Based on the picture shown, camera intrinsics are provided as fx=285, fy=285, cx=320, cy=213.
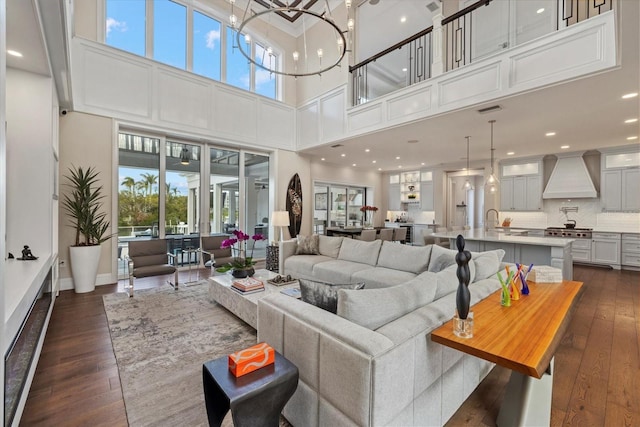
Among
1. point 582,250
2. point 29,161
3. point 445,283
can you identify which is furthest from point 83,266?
point 582,250

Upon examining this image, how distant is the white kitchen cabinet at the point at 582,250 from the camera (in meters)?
6.57

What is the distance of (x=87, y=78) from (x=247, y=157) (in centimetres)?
327

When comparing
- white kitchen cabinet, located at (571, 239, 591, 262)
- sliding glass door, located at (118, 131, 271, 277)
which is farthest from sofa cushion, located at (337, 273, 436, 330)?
white kitchen cabinet, located at (571, 239, 591, 262)

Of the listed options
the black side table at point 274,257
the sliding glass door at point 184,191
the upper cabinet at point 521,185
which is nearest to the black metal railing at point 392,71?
the sliding glass door at point 184,191

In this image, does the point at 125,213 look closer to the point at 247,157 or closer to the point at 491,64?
the point at 247,157

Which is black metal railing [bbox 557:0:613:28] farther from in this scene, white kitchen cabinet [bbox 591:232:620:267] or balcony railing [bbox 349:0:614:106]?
white kitchen cabinet [bbox 591:232:620:267]

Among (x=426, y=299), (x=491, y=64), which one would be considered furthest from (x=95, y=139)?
(x=491, y=64)

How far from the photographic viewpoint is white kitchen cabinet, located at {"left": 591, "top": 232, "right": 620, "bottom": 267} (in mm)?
6199

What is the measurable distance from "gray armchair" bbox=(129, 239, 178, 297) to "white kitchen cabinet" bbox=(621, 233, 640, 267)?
8924 millimetres

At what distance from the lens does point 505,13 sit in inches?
231

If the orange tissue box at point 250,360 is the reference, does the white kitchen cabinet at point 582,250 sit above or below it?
below

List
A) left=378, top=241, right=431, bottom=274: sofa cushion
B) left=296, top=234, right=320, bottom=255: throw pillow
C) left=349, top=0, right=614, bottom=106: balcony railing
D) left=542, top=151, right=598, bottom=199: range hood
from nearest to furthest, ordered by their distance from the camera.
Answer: left=378, top=241, right=431, bottom=274: sofa cushion, left=349, top=0, right=614, bottom=106: balcony railing, left=296, top=234, right=320, bottom=255: throw pillow, left=542, top=151, right=598, bottom=199: range hood

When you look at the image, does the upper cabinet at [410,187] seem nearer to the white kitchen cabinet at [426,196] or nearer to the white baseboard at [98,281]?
the white kitchen cabinet at [426,196]

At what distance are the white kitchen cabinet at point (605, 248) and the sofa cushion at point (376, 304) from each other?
7.30 m
